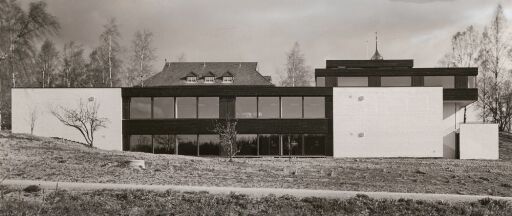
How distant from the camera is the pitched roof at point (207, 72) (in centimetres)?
4806

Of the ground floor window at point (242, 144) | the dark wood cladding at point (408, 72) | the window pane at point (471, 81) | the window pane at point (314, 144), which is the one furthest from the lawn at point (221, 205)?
the window pane at point (471, 81)

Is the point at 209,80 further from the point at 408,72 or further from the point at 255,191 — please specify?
the point at 255,191

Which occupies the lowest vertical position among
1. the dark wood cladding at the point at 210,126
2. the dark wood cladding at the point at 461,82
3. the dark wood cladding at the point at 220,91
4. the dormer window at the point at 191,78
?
the dark wood cladding at the point at 210,126

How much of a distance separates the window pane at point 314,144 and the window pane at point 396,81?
12425 mm

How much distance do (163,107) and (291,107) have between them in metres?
7.80

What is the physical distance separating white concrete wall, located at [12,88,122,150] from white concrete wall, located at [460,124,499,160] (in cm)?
2091

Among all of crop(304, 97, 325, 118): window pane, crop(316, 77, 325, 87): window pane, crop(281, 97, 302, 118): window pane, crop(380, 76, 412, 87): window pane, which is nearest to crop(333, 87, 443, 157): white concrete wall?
crop(304, 97, 325, 118): window pane

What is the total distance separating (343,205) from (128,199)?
572cm

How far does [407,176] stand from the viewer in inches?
882

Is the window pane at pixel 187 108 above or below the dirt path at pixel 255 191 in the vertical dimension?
above

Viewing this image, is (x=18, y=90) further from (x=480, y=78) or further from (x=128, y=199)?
(x=480, y=78)

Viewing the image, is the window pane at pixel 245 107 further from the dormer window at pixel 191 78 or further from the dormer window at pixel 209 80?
the dormer window at pixel 191 78

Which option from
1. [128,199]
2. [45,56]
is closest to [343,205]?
[128,199]

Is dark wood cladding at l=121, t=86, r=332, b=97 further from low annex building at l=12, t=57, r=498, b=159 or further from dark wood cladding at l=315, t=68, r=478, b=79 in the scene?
dark wood cladding at l=315, t=68, r=478, b=79
